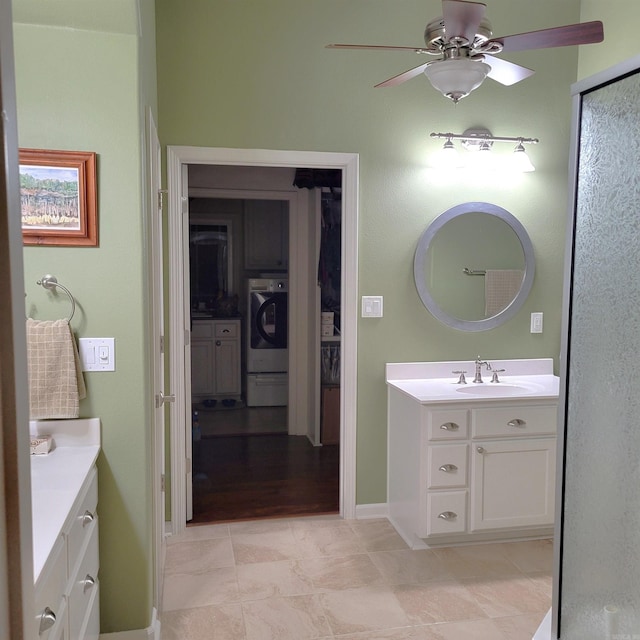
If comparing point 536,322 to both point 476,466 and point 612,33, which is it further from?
point 612,33

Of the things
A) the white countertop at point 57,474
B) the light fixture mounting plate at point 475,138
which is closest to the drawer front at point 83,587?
the white countertop at point 57,474

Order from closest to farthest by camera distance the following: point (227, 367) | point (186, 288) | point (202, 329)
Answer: point (186, 288) < point (202, 329) < point (227, 367)

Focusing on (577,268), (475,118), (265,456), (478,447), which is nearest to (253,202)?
(265,456)

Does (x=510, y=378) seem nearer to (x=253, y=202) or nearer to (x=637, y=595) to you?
(x=637, y=595)

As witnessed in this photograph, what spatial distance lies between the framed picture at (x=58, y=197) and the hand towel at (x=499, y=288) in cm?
234

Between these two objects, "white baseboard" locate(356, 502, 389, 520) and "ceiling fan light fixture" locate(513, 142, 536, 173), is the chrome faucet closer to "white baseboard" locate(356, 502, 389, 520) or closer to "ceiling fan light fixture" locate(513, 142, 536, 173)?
"white baseboard" locate(356, 502, 389, 520)

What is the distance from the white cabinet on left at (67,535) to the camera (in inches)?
54.9

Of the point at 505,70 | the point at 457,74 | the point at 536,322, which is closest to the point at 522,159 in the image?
the point at 536,322

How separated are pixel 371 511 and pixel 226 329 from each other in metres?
3.35

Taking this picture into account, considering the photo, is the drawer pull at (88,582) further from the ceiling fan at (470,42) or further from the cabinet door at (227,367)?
the cabinet door at (227,367)

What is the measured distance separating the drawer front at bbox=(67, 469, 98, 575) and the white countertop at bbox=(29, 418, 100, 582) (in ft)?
0.24

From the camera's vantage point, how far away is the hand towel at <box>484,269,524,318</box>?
11.9 ft

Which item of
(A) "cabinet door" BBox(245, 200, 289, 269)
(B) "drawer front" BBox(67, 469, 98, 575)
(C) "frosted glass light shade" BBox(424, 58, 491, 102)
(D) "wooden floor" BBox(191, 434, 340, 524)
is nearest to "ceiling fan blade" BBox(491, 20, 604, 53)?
(C) "frosted glass light shade" BBox(424, 58, 491, 102)

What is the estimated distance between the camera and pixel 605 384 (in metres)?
1.30
